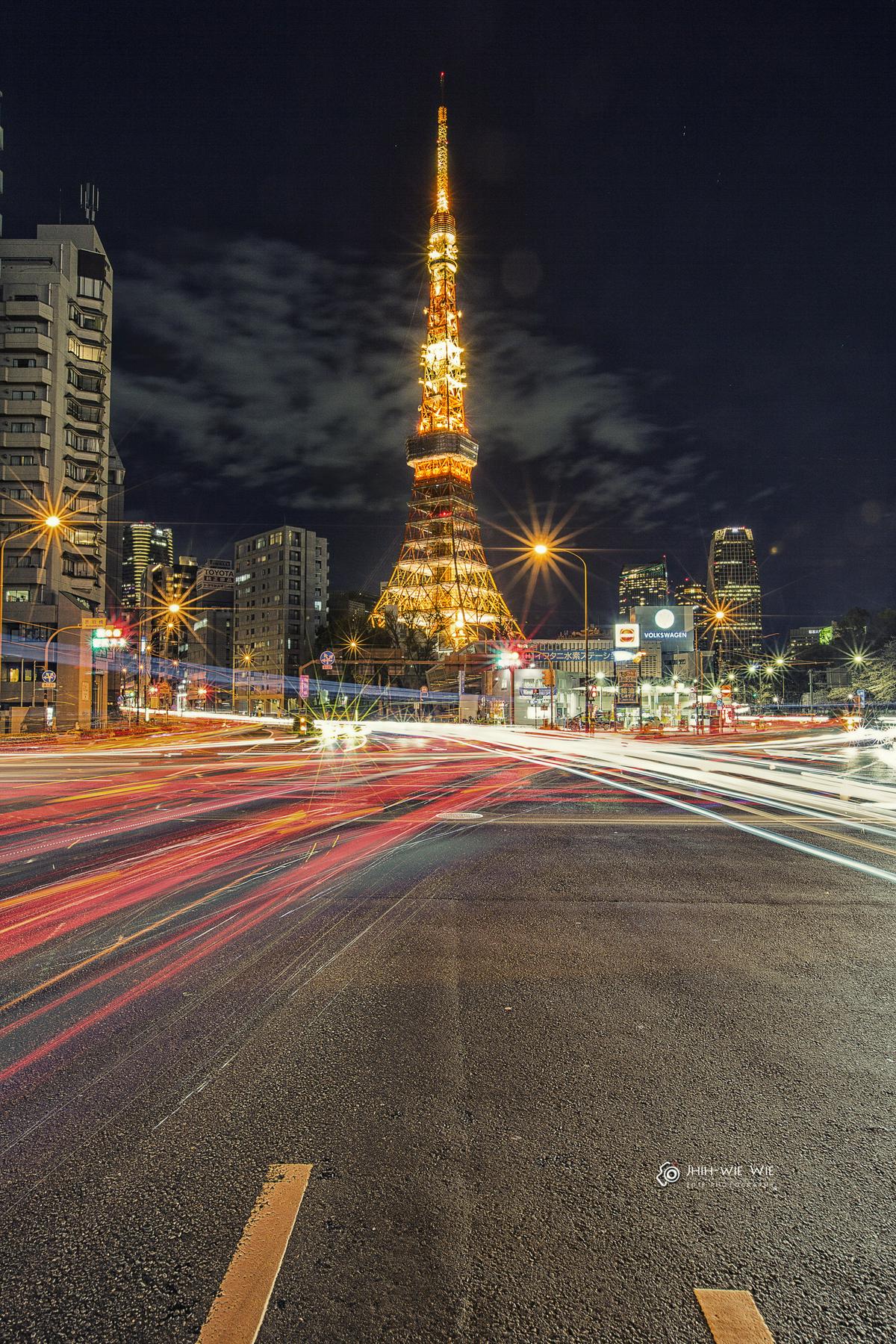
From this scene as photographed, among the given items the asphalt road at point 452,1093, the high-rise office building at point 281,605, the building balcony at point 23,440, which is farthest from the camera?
the high-rise office building at point 281,605

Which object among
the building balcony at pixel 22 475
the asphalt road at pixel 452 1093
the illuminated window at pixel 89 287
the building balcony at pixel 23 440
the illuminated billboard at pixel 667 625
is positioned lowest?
the asphalt road at pixel 452 1093

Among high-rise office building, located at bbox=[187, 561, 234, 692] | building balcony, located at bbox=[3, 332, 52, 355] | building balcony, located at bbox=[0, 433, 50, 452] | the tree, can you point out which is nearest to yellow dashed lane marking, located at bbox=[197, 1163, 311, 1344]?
building balcony, located at bbox=[0, 433, 50, 452]

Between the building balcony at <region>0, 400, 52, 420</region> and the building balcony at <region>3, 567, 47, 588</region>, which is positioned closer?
the building balcony at <region>3, 567, 47, 588</region>

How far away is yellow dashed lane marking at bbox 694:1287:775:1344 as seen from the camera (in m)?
2.17

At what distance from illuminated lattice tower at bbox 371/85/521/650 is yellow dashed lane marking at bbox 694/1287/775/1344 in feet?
358

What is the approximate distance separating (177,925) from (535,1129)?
427 cm

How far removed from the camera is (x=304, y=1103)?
3506 mm

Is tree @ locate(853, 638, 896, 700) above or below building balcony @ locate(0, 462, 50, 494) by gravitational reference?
below

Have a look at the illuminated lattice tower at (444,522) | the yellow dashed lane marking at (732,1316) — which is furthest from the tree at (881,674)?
the yellow dashed lane marking at (732,1316)

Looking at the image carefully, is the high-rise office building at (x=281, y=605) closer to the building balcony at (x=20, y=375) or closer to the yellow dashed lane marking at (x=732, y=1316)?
the building balcony at (x=20, y=375)

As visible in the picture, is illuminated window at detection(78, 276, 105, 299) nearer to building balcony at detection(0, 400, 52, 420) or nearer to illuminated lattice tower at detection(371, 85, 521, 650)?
building balcony at detection(0, 400, 52, 420)

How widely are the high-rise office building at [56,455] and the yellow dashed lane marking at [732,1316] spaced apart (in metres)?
54.8

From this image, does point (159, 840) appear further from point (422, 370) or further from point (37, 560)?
point (422, 370)

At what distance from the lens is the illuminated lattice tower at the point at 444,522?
114688mm
